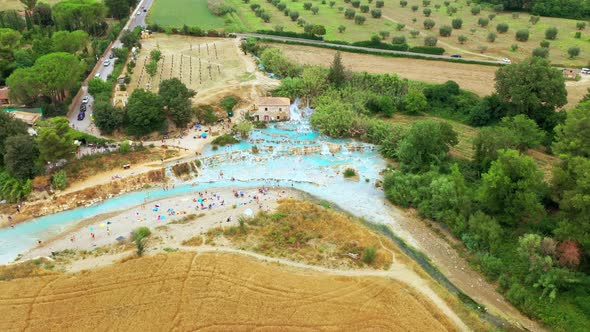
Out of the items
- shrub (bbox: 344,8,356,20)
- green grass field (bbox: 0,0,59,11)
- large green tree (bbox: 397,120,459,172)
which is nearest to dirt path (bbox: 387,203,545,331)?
large green tree (bbox: 397,120,459,172)

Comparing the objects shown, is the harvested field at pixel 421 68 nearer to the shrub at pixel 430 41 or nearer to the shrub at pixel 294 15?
the shrub at pixel 430 41

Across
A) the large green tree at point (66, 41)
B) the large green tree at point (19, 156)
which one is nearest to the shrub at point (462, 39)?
the large green tree at point (66, 41)

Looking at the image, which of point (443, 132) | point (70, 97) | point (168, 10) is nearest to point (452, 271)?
point (443, 132)

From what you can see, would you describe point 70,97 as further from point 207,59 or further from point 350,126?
point 350,126

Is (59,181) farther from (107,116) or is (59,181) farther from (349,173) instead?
(349,173)

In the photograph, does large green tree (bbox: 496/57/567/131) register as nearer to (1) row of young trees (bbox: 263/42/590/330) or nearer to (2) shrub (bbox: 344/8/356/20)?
(1) row of young trees (bbox: 263/42/590/330)
